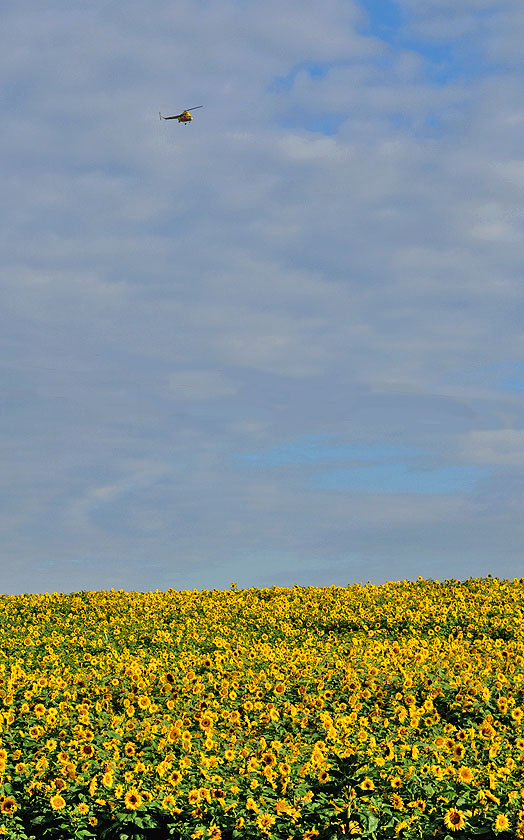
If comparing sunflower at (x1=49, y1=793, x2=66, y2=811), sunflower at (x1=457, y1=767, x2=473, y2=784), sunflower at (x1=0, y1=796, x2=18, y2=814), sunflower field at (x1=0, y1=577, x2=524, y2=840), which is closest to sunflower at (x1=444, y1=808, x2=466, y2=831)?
sunflower field at (x1=0, y1=577, x2=524, y2=840)

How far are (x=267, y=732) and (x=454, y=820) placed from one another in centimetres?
237

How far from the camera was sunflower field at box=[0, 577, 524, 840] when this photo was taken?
650 cm

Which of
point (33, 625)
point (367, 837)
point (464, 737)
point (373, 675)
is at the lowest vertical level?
point (367, 837)

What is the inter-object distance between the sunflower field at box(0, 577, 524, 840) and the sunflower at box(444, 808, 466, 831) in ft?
0.31

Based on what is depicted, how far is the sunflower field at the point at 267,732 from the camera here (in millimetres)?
6504

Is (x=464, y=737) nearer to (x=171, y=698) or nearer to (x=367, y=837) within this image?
(x=367, y=837)

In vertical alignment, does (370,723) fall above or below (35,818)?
above

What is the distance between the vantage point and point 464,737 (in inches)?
311

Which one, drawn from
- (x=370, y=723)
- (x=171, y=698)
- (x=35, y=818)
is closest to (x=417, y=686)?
(x=370, y=723)

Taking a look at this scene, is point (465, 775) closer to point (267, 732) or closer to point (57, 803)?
point (267, 732)

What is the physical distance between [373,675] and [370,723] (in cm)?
129

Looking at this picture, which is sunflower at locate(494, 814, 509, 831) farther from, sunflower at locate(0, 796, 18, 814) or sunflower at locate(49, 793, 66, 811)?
sunflower at locate(0, 796, 18, 814)

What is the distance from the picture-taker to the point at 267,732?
8172 millimetres

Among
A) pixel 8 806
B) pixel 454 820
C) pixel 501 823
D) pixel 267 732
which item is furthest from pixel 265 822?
pixel 8 806
